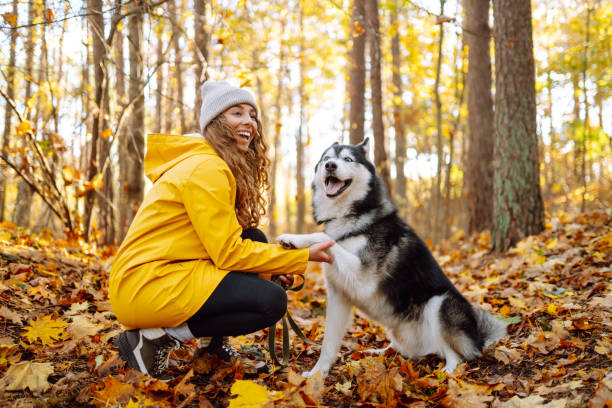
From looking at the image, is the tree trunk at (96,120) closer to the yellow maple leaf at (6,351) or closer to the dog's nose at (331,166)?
the yellow maple leaf at (6,351)

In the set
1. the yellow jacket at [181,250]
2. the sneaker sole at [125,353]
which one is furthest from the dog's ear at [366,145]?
the sneaker sole at [125,353]

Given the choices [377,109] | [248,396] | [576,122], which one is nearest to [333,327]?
[248,396]

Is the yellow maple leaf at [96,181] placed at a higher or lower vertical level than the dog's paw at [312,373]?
higher

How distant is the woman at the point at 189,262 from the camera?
220cm

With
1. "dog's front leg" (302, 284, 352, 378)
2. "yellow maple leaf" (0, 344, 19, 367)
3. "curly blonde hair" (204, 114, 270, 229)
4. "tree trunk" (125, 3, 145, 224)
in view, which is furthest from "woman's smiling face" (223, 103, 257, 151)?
"tree trunk" (125, 3, 145, 224)

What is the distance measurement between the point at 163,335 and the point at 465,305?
2004 millimetres

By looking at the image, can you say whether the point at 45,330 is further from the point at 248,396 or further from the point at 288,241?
the point at 288,241

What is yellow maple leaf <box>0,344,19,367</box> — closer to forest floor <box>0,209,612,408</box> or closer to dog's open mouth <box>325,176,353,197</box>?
forest floor <box>0,209,612,408</box>

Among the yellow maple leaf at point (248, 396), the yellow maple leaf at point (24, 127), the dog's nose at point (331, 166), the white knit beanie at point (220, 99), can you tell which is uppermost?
the yellow maple leaf at point (24, 127)

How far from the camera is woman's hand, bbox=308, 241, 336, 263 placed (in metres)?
2.52

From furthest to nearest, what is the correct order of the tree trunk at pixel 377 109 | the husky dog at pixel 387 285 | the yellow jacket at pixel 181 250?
the tree trunk at pixel 377 109, the husky dog at pixel 387 285, the yellow jacket at pixel 181 250

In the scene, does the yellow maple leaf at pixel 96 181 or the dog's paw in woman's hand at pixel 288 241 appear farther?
the yellow maple leaf at pixel 96 181

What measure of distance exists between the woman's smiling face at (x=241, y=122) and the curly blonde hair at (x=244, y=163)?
0.10 ft

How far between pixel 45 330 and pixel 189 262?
1217mm
